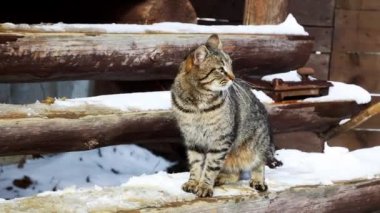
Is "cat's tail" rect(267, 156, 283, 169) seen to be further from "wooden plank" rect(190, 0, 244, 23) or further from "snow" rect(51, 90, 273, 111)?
"wooden plank" rect(190, 0, 244, 23)

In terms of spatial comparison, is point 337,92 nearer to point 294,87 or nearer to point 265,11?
point 294,87

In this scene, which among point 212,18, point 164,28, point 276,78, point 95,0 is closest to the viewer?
point 164,28

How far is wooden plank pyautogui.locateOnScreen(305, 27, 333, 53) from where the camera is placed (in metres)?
5.66

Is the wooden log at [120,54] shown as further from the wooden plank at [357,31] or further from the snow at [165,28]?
the wooden plank at [357,31]

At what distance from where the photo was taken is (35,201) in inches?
110

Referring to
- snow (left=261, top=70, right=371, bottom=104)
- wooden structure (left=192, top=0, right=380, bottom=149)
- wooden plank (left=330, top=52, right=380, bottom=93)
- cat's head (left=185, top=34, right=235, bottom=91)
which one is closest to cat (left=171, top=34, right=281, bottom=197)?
cat's head (left=185, top=34, right=235, bottom=91)

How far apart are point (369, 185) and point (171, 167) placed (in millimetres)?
1554

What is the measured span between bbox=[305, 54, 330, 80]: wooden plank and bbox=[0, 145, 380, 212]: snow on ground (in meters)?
1.55

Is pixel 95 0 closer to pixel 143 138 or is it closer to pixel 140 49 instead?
pixel 140 49

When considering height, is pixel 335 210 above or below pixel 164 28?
below

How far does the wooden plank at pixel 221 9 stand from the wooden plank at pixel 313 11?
435 mm

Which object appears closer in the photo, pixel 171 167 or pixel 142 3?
pixel 142 3

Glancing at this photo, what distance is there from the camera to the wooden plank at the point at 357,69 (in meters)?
5.75

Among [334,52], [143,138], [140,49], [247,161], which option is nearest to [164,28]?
[140,49]
